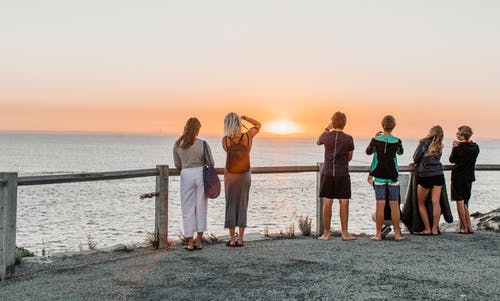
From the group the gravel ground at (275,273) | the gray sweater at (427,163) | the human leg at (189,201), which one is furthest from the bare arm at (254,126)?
the gray sweater at (427,163)

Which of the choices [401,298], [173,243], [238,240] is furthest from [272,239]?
[401,298]

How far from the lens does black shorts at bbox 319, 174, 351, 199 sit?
959 cm

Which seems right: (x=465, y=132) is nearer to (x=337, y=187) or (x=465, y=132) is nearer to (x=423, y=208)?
(x=423, y=208)

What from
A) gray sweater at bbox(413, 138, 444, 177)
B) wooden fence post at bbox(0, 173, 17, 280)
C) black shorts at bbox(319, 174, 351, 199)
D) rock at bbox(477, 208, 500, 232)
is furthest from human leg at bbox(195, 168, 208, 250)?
rock at bbox(477, 208, 500, 232)

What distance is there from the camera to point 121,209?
2867 cm

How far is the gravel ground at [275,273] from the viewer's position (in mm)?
6320

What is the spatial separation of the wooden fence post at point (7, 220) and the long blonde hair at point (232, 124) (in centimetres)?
303

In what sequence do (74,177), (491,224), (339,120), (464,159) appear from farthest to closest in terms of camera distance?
(491,224)
(464,159)
(339,120)
(74,177)

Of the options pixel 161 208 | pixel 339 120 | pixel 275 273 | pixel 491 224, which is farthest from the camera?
pixel 491 224

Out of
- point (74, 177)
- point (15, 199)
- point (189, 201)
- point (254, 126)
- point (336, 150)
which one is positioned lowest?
point (189, 201)

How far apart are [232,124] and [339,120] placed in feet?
6.02

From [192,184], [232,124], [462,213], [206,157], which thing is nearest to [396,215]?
[462,213]

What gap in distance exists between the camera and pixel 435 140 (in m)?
10.1

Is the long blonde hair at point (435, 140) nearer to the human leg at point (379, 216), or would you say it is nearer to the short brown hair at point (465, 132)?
the short brown hair at point (465, 132)
